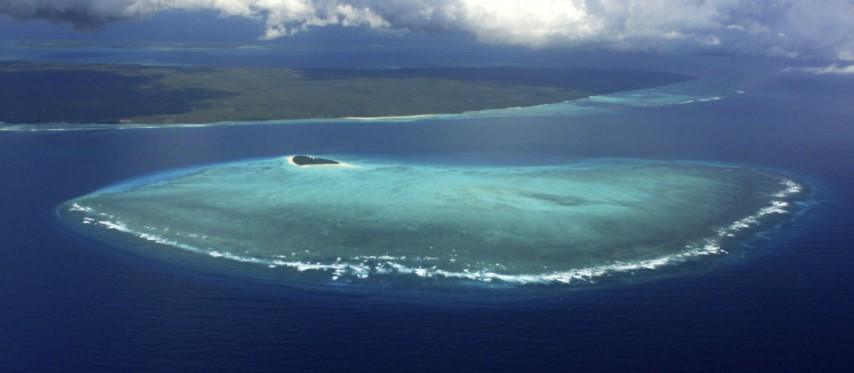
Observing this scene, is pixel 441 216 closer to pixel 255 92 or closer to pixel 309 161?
pixel 309 161

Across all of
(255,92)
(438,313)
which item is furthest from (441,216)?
(255,92)

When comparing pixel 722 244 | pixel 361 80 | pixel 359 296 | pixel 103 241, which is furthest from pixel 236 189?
pixel 361 80

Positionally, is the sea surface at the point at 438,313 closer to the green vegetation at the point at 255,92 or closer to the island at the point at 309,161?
the island at the point at 309,161

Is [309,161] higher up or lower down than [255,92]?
lower down

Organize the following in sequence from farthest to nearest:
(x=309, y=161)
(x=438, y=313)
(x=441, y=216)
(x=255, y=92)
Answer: (x=255, y=92) < (x=309, y=161) < (x=441, y=216) < (x=438, y=313)

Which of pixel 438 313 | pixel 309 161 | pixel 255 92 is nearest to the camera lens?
pixel 438 313

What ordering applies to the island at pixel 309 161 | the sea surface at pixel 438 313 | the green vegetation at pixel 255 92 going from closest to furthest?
1. the sea surface at pixel 438 313
2. the island at pixel 309 161
3. the green vegetation at pixel 255 92

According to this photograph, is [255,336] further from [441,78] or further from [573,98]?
[441,78]

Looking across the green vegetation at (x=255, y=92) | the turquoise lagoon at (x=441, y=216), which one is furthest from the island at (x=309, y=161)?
the green vegetation at (x=255, y=92)
